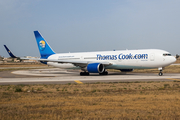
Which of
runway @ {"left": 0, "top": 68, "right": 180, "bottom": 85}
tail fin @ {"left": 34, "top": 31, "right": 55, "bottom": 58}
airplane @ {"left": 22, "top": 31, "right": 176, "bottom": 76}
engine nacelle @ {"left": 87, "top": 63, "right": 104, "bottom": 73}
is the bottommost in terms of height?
runway @ {"left": 0, "top": 68, "right": 180, "bottom": 85}

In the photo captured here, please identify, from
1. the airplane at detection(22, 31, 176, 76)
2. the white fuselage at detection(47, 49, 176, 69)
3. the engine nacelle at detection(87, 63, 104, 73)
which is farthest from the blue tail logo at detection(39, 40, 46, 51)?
the engine nacelle at detection(87, 63, 104, 73)

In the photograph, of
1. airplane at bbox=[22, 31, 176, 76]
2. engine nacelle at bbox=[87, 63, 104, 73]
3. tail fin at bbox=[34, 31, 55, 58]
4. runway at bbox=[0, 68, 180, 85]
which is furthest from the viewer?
tail fin at bbox=[34, 31, 55, 58]

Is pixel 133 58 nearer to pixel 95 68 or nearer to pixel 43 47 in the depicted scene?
pixel 95 68

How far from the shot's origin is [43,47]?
40.2 metres

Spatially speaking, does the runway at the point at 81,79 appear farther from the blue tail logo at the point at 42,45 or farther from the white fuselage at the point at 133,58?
the blue tail logo at the point at 42,45

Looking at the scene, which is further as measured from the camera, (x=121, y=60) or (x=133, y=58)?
(x=121, y=60)

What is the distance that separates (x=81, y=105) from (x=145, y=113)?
2.90 meters

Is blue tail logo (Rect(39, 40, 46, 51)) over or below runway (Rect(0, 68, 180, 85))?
over

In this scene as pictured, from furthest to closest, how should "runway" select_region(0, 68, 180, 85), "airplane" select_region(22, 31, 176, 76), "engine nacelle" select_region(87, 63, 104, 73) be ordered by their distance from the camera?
"engine nacelle" select_region(87, 63, 104, 73) → "airplane" select_region(22, 31, 176, 76) → "runway" select_region(0, 68, 180, 85)

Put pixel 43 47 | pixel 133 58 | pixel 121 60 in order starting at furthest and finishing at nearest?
pixel 43 47, pixel 121 60, pixel 133 58

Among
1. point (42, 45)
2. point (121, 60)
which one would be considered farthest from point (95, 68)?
point (42, 45)

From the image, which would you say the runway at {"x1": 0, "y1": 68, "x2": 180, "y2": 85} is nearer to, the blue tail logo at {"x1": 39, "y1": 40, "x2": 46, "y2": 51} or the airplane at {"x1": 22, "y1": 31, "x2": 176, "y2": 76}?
the airplane at {"x1": 22, "y1": 31, "x2": 176, "y2": 76}

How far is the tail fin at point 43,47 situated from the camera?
40.2m

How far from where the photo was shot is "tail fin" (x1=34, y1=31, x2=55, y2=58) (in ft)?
132
